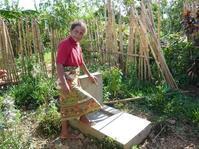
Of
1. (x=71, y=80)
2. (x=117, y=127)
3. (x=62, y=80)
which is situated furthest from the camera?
(x=117, y=127)

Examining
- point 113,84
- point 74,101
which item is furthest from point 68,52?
point 113,84

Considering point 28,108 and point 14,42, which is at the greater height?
point 14,42

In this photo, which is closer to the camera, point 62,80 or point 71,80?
point 62,80

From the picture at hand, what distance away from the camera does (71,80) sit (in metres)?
3.93

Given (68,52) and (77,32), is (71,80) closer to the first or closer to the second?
(68,52)

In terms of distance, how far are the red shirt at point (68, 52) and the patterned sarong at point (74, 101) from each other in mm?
95

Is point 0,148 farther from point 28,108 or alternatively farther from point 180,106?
point 180,106

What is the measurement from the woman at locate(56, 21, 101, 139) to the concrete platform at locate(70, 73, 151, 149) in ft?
0.86

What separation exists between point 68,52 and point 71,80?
0.36 m

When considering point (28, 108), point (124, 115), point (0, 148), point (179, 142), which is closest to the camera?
point (0, 148)

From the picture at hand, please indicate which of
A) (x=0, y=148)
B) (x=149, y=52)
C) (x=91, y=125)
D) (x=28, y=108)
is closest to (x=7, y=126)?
(x=0, y=148)

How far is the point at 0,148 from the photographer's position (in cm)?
346

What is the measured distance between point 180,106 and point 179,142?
2.97 ft

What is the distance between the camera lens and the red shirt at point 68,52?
378cm
